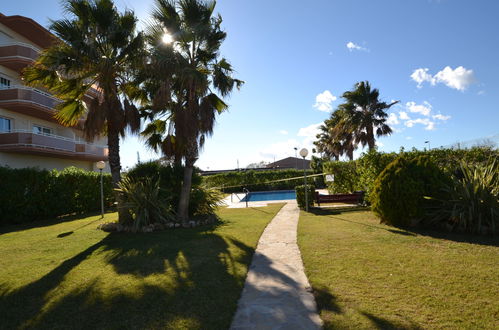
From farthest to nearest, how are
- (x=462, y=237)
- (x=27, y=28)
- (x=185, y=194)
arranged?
(x=27, y=28) → (x=185, y=194) → (x=462, y=237)

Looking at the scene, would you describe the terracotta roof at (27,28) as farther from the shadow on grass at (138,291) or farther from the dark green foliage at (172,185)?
the shadow on grass at (138,291)

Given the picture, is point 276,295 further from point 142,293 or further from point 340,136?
point 340,136

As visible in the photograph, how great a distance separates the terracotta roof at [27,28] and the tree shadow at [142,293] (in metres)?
17.7

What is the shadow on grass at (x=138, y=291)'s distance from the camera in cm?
312

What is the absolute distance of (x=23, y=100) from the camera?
53.3 ft

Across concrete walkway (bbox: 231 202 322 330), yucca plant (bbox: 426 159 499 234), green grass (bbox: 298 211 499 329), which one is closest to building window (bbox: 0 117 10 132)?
concrete walkway (bbox: 231 202 322 330)

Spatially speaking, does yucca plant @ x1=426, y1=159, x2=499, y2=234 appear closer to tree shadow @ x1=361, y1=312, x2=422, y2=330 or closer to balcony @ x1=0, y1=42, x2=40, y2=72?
tree shadow @ x1=361, y1=312, x2=422, y2=330

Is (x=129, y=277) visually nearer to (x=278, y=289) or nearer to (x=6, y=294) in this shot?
(x=6, y=294)

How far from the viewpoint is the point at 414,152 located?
9.28 m

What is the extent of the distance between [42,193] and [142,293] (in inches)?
492

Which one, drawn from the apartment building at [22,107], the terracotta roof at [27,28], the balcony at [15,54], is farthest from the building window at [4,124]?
the terracotta roof at [27,28]

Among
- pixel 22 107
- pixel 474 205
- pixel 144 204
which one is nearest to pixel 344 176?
pixel 474 205

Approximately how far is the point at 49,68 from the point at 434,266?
12080mm

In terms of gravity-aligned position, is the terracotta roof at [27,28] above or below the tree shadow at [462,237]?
above
